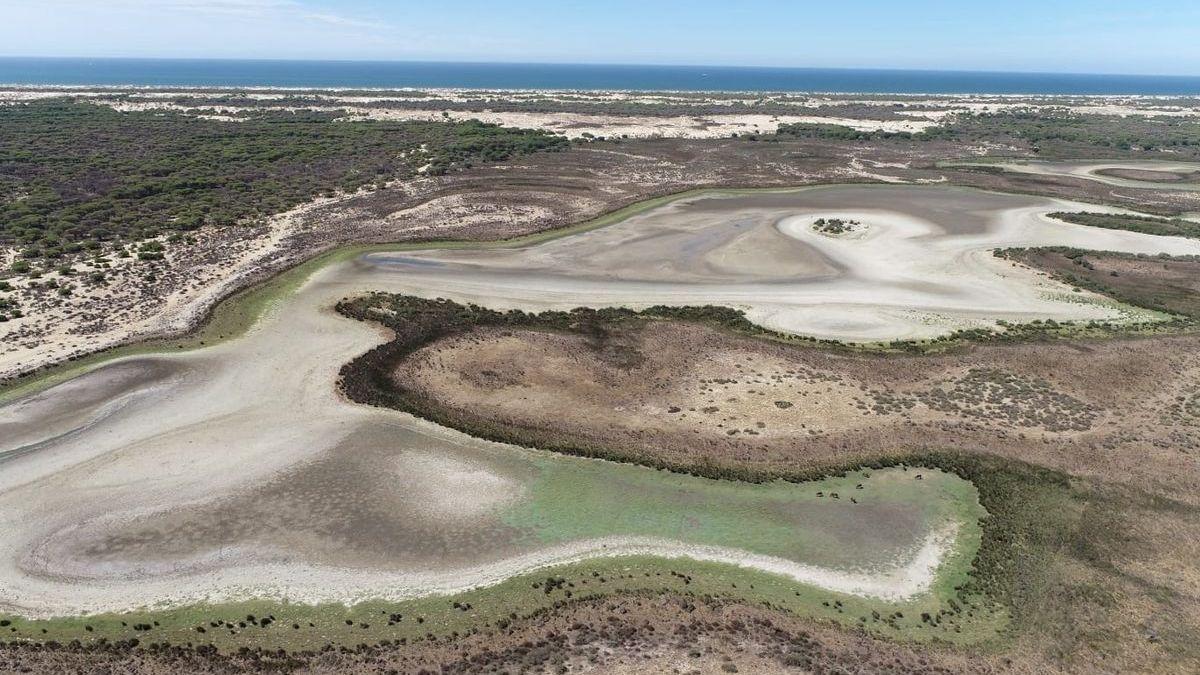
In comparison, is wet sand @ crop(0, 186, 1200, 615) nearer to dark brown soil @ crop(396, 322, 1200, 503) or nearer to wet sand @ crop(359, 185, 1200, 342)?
wet sand @ crop(359, 185, 1200, 342)

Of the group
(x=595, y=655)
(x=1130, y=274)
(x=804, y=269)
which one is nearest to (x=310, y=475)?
(x=595, y=655)

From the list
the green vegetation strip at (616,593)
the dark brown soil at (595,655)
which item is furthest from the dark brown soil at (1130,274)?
the dark brown soil at (595,655)

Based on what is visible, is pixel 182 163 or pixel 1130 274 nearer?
pixel 1130 274

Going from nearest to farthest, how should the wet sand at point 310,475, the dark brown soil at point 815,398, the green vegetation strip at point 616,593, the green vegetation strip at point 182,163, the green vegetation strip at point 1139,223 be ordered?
1. the green vegetation strip at point 616,593
2. the wet sand at point 310,475
3. the dark brown soil at point 815,398
4. the green vegetation strip at point 182,163
5. the green vegetation strip at point 1139,223

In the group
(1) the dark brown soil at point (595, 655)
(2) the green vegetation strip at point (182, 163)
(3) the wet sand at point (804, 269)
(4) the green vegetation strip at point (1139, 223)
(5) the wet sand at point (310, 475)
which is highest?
(2) the green vegetation strip at point (182, 163)

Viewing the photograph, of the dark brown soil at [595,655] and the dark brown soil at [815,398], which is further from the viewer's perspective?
the dark brown soil at [815,398]

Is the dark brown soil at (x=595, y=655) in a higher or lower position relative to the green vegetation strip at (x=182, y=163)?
lower

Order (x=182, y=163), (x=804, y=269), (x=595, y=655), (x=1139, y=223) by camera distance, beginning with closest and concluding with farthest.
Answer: (x=595, y=655), (x=804, y=269), (x=1139, y=223), (x=182, y=163)

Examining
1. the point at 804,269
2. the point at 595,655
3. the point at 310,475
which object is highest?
the point at 804,269

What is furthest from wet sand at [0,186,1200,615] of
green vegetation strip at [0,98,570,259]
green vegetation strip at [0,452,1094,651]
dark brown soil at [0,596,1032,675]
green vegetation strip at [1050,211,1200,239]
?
green vegetation strip at [1050,211,1200,239]

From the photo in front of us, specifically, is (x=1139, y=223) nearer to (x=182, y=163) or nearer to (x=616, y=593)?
(x=616, y=593)

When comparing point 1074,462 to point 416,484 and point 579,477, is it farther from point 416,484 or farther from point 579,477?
point 416,484

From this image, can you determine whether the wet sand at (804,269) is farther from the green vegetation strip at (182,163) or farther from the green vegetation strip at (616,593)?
the green vegetation strip at (182,163)
